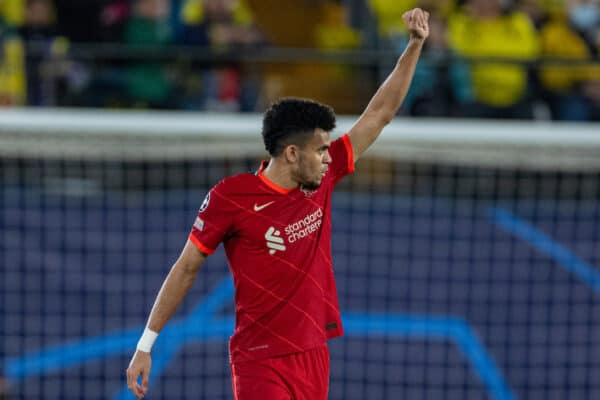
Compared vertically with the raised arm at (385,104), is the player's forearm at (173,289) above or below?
below

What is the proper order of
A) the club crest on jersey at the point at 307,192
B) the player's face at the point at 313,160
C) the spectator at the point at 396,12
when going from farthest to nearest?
1. the spectator at the point at 396,12
2. the club crest on jersey at the point at 307,192
3. the player's face at the point at 313,160

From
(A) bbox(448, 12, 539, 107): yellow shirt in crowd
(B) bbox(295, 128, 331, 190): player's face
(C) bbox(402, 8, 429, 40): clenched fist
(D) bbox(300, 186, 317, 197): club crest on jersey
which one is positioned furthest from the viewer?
(A) bbox(448, 12, 539, 107): yellow shirt in crowd

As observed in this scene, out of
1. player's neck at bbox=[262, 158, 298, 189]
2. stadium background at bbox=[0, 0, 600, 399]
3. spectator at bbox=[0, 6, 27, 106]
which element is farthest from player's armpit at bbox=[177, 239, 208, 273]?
spectator at bbox=[0, 6, 27, 106]

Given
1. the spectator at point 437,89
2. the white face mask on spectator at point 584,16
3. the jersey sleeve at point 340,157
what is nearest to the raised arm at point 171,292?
the jersey sleeve at point 340,157

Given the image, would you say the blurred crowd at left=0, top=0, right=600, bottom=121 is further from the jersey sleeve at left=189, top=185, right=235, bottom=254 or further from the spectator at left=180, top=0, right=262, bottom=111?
the jersey sleeve at left=189, top=185, right=235, bottom=254

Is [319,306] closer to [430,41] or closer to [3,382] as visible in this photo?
[3,382]

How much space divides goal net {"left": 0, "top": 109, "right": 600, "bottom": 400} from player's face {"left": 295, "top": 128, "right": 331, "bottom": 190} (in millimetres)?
3488

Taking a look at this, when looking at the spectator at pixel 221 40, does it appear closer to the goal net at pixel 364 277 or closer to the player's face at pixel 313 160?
the goal net at pixel 364 277

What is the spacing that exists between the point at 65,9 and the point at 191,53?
225cm

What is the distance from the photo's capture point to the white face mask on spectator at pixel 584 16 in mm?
11203

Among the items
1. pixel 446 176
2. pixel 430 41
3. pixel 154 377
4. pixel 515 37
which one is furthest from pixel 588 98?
pixel 154 377

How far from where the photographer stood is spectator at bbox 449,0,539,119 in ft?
31.8

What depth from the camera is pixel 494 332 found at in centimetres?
879

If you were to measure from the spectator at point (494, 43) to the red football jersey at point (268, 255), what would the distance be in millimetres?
5253
